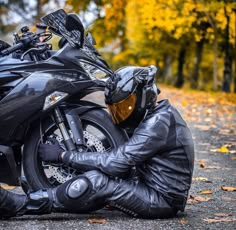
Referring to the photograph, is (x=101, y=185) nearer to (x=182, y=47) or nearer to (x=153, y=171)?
(x=153, y=171)

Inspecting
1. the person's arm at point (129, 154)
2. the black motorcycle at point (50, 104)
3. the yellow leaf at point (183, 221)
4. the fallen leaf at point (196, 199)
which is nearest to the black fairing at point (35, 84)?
the black motorcycle at point (50, 104)

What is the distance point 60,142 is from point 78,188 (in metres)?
0.68

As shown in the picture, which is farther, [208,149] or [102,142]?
[208,149]

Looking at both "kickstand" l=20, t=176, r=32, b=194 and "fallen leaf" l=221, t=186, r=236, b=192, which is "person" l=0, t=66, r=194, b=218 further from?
"fallen leaf" l=221, t=186, r=236, b=192

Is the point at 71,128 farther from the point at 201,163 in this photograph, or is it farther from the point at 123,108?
the point at 201,163

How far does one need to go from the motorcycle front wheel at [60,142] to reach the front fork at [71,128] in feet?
0.21

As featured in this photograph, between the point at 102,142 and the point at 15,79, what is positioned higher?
the point at 15,79

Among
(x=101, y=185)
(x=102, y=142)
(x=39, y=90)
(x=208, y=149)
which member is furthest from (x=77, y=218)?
(x=208, y=149)

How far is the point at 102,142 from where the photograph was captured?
16.9ft

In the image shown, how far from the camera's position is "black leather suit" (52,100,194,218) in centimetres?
467

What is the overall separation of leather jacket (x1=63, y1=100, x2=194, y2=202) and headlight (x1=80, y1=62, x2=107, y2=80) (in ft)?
1.80

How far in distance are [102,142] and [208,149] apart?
4546mm

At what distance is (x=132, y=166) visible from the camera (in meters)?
4.73

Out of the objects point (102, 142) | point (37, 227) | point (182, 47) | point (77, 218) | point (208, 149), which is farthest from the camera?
point (182, 47)
